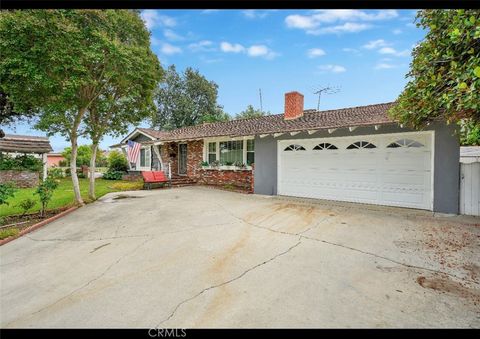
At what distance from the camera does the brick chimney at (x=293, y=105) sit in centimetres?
1276

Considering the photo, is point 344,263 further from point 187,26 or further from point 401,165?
point 401,165

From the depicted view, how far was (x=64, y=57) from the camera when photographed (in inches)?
277

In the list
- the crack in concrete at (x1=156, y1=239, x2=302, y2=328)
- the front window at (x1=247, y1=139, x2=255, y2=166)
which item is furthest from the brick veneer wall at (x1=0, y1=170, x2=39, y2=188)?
the crack in concrete at (x1=156, y1=239, x2=302, y2=328)

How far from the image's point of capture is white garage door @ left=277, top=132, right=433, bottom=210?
7949 mm

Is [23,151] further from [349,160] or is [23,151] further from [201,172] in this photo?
[349,160]

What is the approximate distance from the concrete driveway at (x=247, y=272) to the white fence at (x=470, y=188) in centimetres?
64

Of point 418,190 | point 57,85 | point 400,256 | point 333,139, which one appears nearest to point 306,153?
point 333,139

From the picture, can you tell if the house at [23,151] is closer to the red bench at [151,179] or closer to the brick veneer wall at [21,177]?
the brick veneer wall at [21,177]

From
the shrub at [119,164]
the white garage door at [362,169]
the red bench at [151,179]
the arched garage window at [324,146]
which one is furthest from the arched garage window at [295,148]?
the shrub at [119,164]

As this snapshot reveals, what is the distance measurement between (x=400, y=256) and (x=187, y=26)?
5046 mm

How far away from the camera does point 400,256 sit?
452 centimetres

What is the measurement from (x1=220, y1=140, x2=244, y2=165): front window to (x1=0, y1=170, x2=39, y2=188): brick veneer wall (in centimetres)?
1328

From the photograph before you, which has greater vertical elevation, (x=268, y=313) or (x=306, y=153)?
(x=306, y=153)

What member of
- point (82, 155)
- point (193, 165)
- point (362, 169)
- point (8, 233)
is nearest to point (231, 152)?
point (193, 165)
